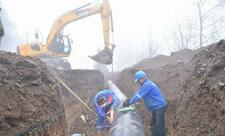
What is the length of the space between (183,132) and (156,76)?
960 cm

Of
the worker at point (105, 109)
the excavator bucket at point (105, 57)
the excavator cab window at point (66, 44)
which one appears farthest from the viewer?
the excavator cab window at point (66, 44)

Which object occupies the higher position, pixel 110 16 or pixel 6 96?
pixel 110 16

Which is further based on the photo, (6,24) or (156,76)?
(6,24)

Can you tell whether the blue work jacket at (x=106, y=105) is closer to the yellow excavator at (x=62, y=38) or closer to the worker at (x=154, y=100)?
the worker at (x=154, y=100)

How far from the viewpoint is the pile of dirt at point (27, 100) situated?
5617 mm

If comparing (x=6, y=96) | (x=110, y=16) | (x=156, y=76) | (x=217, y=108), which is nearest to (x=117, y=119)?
(x=217, y=108)

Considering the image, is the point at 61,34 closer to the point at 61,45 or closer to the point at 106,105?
the point at 61,45

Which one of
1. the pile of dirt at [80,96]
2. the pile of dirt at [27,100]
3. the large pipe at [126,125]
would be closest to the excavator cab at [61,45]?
the pile of dirt at [80,96]

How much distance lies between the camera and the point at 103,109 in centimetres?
969

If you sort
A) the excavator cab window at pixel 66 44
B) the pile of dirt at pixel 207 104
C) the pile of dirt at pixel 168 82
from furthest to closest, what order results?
the excavator cab window at pixel 66 44 → the pile of dirt at pixel 168 82 → the pile of dirt at pixel 207 104

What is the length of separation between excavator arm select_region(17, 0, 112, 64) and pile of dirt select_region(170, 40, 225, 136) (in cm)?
1124

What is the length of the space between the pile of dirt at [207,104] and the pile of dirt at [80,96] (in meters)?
3.67

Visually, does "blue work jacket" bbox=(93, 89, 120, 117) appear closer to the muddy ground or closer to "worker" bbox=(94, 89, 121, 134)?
"worker" bbox=(94, 89, 121, 134)

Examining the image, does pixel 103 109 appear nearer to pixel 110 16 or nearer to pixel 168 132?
pixel 168 132
